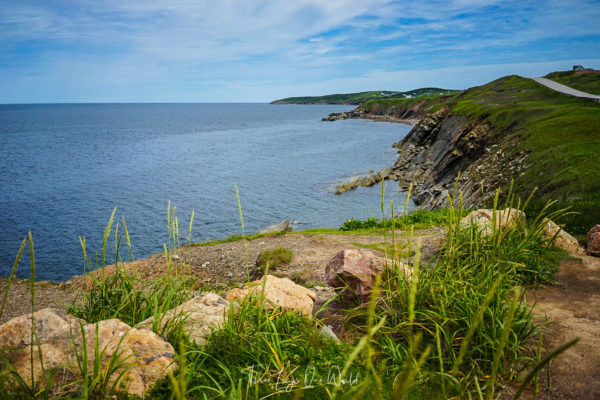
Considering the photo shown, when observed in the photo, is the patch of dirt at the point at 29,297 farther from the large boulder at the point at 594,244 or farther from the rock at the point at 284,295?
the large boulder at the point at 594,244

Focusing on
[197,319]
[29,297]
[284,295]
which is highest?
[197,319]

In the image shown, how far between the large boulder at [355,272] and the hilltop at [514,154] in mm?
4638

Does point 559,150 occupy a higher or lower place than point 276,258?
higher

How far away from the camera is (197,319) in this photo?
505 cm

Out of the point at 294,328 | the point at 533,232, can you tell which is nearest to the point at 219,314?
the point at 294,328

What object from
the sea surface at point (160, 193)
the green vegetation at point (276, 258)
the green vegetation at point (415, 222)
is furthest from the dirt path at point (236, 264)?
the sea surface at point (160, 193)

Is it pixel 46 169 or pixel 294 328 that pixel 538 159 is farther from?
pixel 46 169

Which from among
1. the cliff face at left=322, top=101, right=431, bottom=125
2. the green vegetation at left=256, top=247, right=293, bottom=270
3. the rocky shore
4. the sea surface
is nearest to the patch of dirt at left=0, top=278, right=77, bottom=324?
the sea surface

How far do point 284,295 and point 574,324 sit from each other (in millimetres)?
4794

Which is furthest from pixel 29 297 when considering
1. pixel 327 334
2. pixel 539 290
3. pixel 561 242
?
pixel 561 242

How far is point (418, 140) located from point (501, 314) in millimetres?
58488

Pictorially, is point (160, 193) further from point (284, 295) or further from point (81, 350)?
A: point (81, 350)

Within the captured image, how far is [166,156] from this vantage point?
65.7 meters

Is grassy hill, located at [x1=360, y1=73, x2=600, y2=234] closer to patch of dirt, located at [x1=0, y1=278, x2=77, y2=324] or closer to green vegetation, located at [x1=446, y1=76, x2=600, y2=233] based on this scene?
green vegetation, located at [x1=446, y1=76, x2=600, y2=233]
